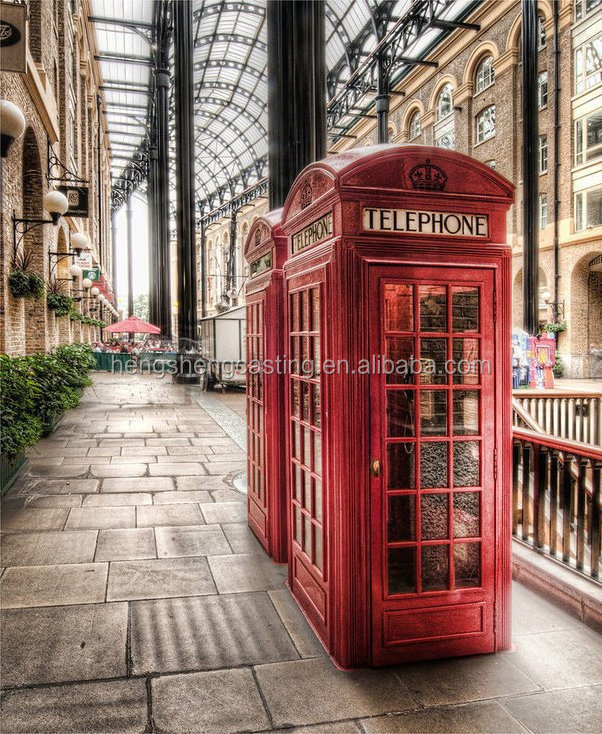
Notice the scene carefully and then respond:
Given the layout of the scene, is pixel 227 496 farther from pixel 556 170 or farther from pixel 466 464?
pixel 556 170

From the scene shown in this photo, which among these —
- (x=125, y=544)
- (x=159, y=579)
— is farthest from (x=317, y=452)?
(x=125, y=544)

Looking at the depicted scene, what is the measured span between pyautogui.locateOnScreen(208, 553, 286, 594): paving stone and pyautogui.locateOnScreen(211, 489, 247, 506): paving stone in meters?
1.50

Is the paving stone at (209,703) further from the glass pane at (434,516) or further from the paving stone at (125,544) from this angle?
the paving stone at (125,544)

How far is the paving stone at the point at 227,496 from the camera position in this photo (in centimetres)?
611

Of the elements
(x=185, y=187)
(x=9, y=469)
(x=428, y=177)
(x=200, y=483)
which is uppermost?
(x=185, y=187)

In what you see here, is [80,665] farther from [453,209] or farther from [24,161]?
[24,161]

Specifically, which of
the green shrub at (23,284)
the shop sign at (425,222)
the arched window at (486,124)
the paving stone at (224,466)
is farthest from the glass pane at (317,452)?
the arched window at (486,124)

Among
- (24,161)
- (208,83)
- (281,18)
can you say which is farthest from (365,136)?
(281,18)

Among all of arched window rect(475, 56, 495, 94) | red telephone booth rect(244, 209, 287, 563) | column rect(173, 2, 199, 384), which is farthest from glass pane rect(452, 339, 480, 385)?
arched window rect(475, 56, 495, 94)

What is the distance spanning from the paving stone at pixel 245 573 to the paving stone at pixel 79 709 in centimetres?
120

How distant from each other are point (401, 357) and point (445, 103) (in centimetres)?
3107

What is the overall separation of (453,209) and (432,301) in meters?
0.51

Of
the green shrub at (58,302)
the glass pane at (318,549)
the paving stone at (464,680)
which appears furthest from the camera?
the green shrub at (58,302)

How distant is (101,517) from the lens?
548 cm
